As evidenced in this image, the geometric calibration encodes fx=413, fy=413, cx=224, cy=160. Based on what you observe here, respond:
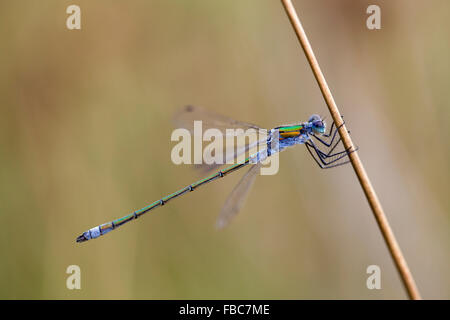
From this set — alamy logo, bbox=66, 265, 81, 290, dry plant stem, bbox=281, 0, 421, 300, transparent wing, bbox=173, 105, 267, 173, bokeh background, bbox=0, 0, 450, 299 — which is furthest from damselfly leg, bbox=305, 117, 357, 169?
alamy logo, bbox=66, 265, 81, 290

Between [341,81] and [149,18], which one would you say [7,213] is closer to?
[149,18]

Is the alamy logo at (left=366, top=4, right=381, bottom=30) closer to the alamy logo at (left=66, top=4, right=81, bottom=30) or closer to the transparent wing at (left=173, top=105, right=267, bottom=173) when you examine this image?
the transparent wing at (left=173, top=105, right=267, bottom=173)

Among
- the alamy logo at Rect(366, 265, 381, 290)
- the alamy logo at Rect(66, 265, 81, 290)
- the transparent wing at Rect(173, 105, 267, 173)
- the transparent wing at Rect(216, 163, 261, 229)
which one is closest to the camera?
the transparent wing at Rect(216, 163, 261, 229)

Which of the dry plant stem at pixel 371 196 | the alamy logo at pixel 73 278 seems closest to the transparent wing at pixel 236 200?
the dry plant stem at pixel 371 196

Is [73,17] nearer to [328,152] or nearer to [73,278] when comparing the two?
[73,278]

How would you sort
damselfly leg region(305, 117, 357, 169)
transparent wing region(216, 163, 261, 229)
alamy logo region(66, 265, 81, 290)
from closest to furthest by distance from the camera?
damselfly leg region(305, 117, 357, 169)
transparent wing region(216, 163, 261, 229)
alamy logo region(66, 265, 81, 290)

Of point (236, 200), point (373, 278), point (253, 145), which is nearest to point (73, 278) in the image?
point (236, 200)

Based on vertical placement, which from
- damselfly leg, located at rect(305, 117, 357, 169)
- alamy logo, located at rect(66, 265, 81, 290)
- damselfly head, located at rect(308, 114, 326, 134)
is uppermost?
damselfly head, located at rect(308, 114, 326, 134)

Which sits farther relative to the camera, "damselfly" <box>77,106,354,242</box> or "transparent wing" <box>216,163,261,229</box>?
"transparent wing" <box>216,163,261,229</box>
